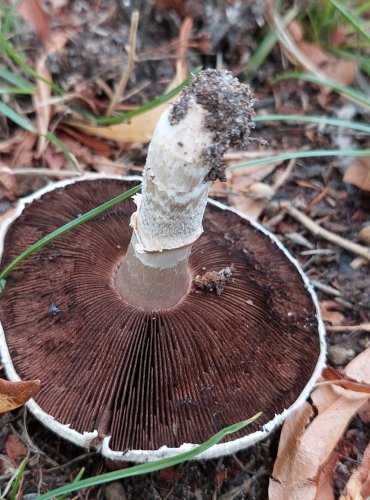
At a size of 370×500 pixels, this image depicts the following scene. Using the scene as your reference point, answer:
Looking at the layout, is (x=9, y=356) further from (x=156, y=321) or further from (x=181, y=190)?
(x=181, y=190)

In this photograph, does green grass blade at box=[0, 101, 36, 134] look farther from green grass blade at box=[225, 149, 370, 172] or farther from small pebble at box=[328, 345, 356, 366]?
small pebble at box=[328, 345, 356, 366]

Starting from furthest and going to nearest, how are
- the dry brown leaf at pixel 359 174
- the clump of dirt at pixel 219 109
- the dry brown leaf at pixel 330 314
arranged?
the dry brown leaf at pixel 359 174, the dry brown leaf at pixel 330 314, the clump of dirt at pixel 219 109

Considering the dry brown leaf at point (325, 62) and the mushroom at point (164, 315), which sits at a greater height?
the dry brown leaf at point (325, 62)

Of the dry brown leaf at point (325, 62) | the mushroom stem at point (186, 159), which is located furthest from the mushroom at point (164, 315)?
the dry brown leaf at point (325, 62)

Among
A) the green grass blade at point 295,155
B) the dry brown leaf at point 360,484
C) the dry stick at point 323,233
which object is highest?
the green grass blade at point 295,155

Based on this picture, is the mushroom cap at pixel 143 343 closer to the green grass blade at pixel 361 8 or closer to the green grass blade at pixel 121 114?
the green grass blade at pixel 121 114

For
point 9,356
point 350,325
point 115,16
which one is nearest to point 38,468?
point 9,356

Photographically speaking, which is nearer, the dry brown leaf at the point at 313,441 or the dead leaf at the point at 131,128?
the dry brown leaf at the point at 313,441

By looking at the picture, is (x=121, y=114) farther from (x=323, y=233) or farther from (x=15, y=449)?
(x=15, y=449)
